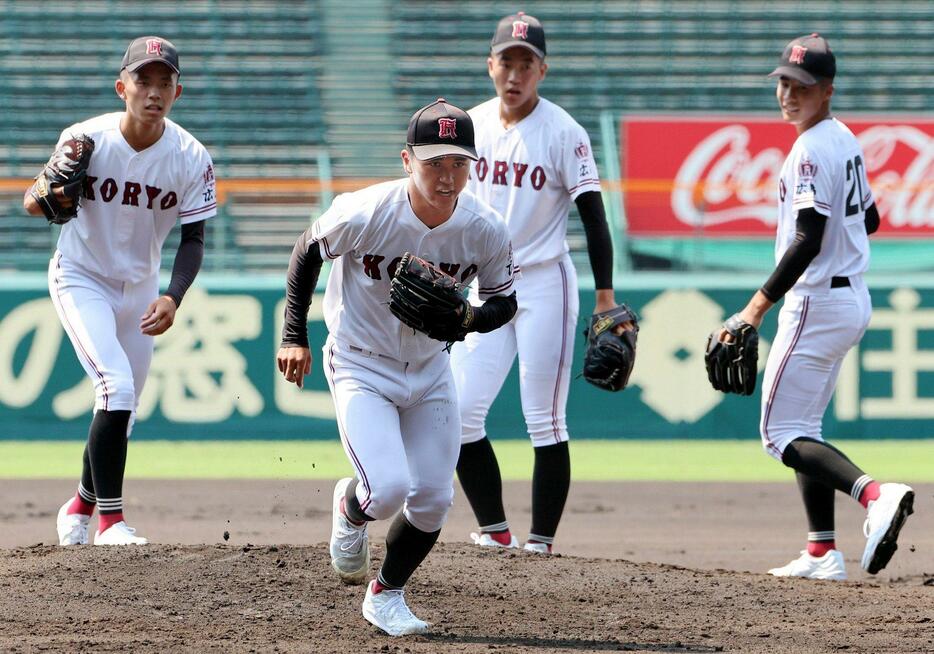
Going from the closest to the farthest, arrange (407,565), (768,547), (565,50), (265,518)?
(407,565) → (768,547) → (265,518) → (565,50)

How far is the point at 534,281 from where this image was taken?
6.12 m

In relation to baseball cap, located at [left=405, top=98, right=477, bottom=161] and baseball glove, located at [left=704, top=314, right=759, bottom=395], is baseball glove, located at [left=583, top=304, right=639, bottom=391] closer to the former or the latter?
baseball glove, located at [left=704, top=314, right=759, bottom=395]

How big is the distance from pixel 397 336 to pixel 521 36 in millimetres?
1905

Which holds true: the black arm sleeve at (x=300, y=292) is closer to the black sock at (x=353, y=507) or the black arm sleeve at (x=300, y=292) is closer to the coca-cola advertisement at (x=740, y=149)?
the black sock at (x=353, y=507)

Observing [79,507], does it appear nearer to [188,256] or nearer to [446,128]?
[188,256]

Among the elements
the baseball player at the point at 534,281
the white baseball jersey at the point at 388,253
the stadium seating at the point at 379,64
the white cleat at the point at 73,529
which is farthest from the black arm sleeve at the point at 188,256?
the stadium seating at the point at 379,64

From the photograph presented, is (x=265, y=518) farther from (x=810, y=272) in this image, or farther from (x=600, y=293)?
(x=810, y=272)

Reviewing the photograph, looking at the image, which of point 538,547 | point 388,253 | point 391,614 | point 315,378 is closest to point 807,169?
point 538,547

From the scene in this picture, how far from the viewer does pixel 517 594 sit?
5.40 meters

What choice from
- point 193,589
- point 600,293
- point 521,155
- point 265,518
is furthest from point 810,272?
point 265,518

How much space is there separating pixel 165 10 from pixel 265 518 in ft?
30.4

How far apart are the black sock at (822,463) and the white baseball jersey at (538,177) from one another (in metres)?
→ 1.33

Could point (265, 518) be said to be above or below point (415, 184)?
below

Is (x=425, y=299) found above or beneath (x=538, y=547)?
above
